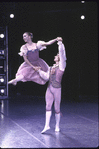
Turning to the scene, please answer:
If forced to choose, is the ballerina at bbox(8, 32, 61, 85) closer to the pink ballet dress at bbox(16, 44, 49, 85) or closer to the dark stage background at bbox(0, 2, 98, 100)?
the pink ballet dress at bbox(16, 44, 49, 85)

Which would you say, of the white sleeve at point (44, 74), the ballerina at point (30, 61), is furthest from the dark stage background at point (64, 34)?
the white sleeve at point (44, 74)

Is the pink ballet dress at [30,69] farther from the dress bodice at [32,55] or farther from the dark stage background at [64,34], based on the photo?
the dark stage background at [64,34]

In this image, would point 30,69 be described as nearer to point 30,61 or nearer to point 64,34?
point 30,61

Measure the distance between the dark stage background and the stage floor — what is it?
207cm

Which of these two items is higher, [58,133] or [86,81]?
[86,81]

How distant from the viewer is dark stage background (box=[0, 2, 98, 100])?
7.06m

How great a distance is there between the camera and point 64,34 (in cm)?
823

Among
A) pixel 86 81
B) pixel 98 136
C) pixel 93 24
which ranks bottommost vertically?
pixel 98 136

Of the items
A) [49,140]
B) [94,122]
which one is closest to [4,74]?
[94,122]

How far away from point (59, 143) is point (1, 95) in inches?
215

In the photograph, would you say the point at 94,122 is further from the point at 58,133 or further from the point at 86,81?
the point at 86,81

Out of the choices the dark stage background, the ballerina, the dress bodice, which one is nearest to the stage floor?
the ballerina

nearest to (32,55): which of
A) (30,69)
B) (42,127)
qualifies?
(30,69)

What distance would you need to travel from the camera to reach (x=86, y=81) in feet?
32.5
